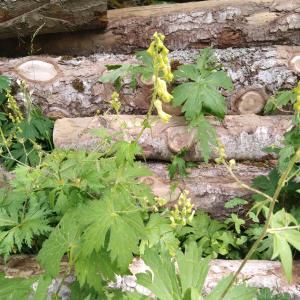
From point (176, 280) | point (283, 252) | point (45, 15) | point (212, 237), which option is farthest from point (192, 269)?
point (45, 15)

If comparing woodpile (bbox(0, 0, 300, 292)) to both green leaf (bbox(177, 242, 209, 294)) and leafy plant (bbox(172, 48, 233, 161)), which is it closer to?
leafy plant (bbox(172, 48, 233, 161))

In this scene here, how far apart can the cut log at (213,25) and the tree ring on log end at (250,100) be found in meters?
0.90

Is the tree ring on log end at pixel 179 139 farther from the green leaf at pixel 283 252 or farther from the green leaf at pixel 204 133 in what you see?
the green leaf at pixel 283 252

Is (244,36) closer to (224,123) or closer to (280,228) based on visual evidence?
(224,123)

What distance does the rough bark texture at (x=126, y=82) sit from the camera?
3244mm

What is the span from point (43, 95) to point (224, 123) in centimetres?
145

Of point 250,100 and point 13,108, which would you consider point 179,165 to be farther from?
point 13,108

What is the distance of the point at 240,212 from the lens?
106 inches

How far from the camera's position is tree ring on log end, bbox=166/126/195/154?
2885mm

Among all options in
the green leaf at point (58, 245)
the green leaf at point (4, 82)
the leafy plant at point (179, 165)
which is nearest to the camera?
the green leaf at point (58, 245)

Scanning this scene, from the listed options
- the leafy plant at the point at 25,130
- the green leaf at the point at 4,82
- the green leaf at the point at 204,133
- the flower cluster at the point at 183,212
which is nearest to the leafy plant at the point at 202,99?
the green leaf at the point at 204,133

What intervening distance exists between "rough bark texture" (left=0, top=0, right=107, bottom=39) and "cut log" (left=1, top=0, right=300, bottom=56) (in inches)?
12.2

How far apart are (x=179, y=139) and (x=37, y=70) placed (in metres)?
1.37

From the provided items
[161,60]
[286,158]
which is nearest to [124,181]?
[161,60]
